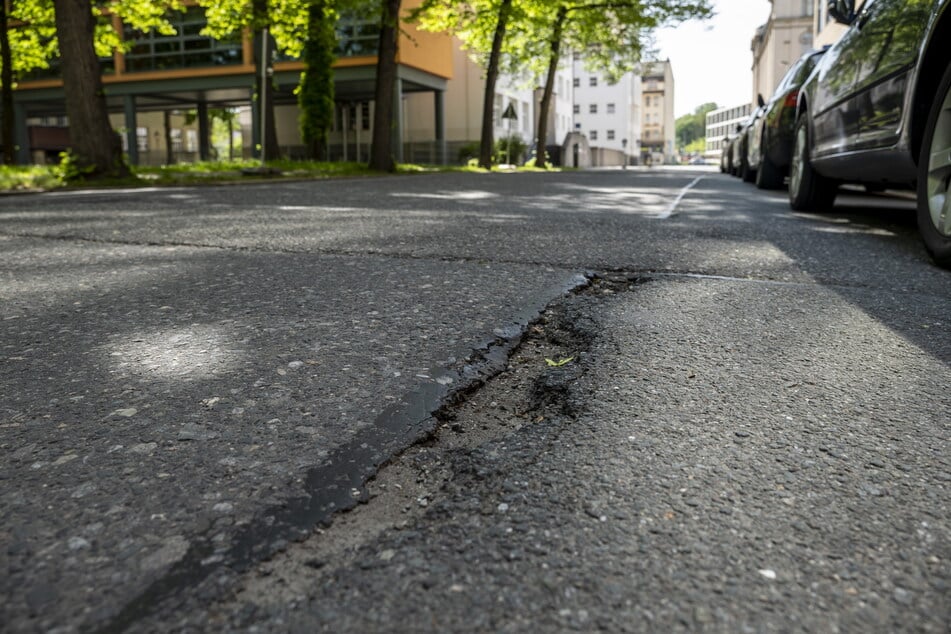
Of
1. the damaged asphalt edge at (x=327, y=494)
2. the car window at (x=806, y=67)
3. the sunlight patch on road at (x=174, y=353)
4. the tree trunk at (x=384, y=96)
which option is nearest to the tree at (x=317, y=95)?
the tree trunk at (x=384, y=96)

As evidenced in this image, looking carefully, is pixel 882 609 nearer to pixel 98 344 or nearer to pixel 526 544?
pixel 526 544

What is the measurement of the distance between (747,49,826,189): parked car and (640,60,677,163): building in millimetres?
103903

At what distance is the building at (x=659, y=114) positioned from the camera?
113312 millimetres

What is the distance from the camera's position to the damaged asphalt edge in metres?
1.02

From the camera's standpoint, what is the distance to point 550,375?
1.97 meters

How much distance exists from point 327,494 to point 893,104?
3.98 meters

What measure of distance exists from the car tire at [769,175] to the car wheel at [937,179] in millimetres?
7210

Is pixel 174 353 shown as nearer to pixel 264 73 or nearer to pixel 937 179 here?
pixel 937 179

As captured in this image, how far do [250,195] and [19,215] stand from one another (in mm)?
2894

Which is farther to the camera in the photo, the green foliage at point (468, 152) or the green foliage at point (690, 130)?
the green foliage at point (690, 130)

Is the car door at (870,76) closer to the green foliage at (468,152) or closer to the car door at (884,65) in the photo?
the car door at (884,65)

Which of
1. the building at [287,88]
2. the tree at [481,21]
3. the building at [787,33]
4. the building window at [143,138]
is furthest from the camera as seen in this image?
the building window at [143,138]

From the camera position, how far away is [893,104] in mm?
4059

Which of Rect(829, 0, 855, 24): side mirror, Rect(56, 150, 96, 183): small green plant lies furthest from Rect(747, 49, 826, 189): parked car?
Rect(56, 150, 96, 183): small green plant
